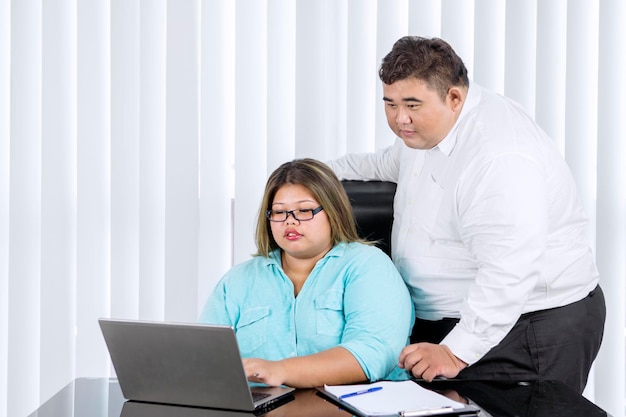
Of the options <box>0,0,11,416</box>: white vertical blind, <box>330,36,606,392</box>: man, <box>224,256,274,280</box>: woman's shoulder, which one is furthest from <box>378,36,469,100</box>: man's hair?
<box>0,0,11,416</box>: white vertical blind

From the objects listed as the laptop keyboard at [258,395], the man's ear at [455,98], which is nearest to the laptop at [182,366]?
the laptop keyboard at [258,395]

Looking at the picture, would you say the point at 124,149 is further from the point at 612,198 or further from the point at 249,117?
the point at 612,198

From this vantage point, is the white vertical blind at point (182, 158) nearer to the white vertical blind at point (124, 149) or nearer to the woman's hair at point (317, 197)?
the white vertical blind at point (124, 149)

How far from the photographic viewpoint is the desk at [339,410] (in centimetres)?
137

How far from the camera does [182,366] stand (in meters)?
1.40

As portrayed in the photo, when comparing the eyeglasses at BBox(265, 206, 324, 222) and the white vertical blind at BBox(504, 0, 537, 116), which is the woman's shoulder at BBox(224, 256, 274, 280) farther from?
the white vertical blind at BBox(504, 0, 537, 116)

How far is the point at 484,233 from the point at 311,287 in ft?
1.36

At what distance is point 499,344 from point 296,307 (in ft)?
1.74

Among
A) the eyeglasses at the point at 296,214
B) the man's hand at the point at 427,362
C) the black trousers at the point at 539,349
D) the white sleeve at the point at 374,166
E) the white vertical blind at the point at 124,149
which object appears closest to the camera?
the man's hand at the point at 427,362

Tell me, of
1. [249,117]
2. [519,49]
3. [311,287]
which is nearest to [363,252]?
[311,287]

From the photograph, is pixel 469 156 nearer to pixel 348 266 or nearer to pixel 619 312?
pixel 348 266

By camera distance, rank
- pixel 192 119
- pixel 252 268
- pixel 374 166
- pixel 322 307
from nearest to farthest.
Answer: pixel 322 307, pixel 252 268, pixel 374 166, pixel 192 119

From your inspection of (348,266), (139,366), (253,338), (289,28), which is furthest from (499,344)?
(289,28)

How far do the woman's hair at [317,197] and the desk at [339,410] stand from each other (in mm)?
491
